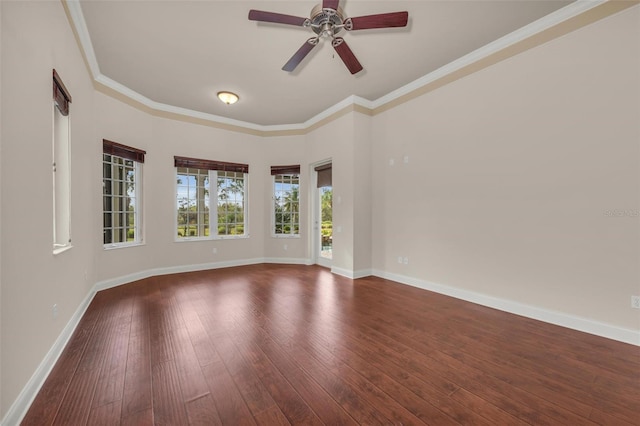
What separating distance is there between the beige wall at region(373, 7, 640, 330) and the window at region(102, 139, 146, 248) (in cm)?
478

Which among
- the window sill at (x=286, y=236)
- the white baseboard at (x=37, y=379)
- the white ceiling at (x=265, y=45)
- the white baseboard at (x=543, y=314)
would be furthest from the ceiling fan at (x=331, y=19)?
the window sill at (x=286, y=236)

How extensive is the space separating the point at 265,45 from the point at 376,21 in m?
1.53

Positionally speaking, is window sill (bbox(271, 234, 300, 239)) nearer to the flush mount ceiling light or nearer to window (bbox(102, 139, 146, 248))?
window (bbox(102, 139, 146, 248))

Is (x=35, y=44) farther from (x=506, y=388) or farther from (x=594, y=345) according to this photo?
(x=594, y=345)

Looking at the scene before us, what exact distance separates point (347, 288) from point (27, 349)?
11.4 ft

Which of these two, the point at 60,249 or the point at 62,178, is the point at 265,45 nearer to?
the point at 62,178

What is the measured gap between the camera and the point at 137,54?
11.5ft

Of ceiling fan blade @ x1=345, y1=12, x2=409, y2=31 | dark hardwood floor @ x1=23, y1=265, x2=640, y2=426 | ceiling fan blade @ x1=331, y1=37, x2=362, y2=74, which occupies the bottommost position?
dark hardwood floor @ x1=23, y1=265, x2=640, y2=426

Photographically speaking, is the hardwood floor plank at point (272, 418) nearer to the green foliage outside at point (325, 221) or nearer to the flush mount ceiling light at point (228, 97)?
the flush mount ceiling light at point (228, 97)

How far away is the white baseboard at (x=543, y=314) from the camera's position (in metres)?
2.53

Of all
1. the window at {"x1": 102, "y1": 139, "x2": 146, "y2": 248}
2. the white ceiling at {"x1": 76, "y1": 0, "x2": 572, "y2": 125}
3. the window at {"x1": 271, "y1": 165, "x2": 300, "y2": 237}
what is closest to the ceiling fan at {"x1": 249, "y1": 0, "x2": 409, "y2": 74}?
the white ceiling at {"x1": 76, "y1": 0, "x2": 572, "y2": 125}

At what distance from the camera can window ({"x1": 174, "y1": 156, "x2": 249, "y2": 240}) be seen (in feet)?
18.0

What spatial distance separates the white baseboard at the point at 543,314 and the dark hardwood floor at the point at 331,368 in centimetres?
11

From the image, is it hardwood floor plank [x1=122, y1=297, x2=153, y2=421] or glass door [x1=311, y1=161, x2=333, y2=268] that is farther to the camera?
glass door [x1=311, y1=161, x2=333, y2=268]
